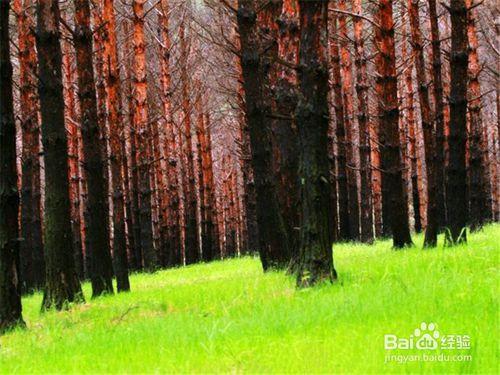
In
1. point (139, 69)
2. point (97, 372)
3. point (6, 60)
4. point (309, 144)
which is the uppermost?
point (139, 69)

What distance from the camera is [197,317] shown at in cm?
564

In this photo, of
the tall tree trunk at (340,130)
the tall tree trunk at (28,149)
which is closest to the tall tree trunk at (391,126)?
the tall tree trunk at (340,130)

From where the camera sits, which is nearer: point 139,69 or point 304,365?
point 304,365

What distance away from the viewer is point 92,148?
984 centimetres

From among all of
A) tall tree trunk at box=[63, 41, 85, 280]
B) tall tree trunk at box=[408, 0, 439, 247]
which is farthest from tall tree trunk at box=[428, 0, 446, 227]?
tall tree trunk at box=[63, 41, 85, 280]

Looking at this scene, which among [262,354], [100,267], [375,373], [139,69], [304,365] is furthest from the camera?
[139,69]

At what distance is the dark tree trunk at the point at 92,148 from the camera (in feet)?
32.1

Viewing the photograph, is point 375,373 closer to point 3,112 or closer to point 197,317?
point 197,317

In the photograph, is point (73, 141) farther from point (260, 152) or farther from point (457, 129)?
point (457, 129)

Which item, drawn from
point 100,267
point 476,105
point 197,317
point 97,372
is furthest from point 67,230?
point 476,105

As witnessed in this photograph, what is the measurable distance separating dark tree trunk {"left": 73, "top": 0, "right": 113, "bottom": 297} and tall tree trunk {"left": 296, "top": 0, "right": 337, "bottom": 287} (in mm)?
4567

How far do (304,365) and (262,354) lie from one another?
0.40 meters

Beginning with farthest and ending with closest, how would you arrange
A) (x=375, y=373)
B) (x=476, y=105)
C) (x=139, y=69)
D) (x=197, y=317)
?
(x=476, y=105)
(x=139, y=69)
(x=197, y=317)
(x=375, y=373)

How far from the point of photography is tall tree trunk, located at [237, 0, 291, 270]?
918 cm
